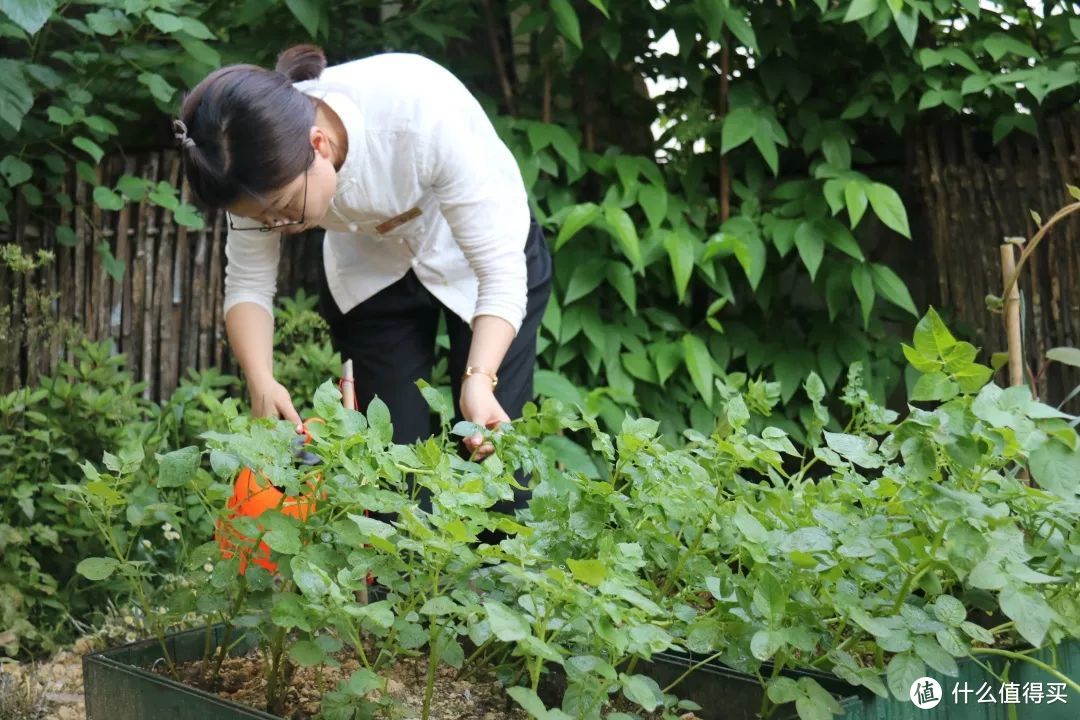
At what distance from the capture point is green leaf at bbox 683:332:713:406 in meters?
3.00

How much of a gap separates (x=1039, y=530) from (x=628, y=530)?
1.44ft

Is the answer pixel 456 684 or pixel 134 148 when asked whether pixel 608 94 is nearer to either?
pixel 134 148

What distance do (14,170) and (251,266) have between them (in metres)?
1.17

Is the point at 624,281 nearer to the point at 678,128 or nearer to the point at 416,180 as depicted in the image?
the point at 678,128

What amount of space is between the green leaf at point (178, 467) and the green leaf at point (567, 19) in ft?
6.76

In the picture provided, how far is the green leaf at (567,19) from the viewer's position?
9.66ft

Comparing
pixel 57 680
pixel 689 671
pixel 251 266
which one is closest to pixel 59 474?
pixel 57 680

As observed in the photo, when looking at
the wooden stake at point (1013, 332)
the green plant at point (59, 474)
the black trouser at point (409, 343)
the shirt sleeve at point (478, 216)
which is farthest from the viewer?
the green plant at point (59, 474)

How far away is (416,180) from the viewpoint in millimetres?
1919

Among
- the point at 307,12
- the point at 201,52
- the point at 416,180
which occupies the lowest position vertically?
the point at 416,180

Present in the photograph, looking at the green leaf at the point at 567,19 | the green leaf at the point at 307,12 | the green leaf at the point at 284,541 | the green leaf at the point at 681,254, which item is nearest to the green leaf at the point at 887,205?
the green leaf at the point at 681,254

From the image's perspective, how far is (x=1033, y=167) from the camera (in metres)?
3.16

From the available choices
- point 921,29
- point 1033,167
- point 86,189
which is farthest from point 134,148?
point 1033,167

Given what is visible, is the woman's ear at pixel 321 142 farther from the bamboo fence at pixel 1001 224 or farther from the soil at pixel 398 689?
the bamboo fence at pixel 1001 224
